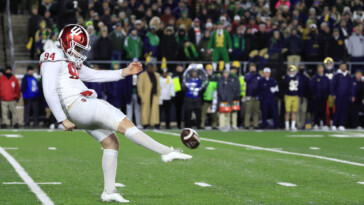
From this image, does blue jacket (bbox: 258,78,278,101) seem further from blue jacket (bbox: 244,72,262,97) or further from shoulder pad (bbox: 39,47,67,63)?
shoulder pad (bbox: 39,47,67,63)

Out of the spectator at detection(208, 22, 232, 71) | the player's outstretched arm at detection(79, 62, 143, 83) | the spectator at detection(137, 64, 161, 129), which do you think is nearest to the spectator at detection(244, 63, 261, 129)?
the spectator at detection(208, 22, 232, 71)

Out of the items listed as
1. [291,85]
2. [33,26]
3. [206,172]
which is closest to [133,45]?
[33,26]

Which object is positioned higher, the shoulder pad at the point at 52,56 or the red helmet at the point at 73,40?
the red helmet at the point at 73,40

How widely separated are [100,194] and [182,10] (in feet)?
66.7

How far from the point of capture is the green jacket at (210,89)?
1001 inches

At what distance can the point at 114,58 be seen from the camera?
26516 mm

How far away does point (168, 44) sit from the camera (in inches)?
1051

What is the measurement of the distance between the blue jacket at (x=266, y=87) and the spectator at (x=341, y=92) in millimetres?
1855

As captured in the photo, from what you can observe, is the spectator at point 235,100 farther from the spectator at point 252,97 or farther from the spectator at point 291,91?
the spectator at point 291,91

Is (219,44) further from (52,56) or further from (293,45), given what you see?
(52,56)

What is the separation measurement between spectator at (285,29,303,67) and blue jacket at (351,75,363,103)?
2483 mm

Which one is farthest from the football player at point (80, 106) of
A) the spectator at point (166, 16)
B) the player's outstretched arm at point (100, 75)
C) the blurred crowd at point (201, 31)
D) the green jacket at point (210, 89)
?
the spectator at point (166, 16)

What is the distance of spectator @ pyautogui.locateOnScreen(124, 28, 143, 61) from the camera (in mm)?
26109

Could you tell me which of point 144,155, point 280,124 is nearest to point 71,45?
point 144,155
